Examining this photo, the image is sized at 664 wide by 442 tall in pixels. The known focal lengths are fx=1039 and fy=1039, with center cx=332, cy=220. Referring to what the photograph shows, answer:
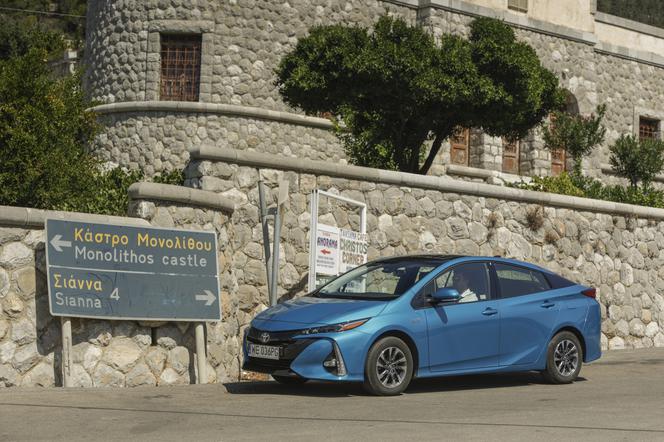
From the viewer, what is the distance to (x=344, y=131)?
2378 cm

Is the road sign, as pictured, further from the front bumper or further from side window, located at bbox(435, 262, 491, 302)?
side window, located at bbox(435, 262, 491, 302)

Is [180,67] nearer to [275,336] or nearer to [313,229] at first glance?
[313,229]

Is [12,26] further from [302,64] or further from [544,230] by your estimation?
[544,230]

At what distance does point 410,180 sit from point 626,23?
19639 mm

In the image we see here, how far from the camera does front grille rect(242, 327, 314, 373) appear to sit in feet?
34.6

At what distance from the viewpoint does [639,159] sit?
27.5 metres

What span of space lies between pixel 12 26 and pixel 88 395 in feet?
89.8

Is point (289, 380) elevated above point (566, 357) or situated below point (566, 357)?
below

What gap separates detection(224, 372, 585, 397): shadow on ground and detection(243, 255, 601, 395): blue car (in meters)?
0.27

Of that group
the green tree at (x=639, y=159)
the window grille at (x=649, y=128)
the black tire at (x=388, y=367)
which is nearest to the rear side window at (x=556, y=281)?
the black tire at (x=388, y=367)

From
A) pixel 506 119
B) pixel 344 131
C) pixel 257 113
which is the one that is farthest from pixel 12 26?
pixel 506 119

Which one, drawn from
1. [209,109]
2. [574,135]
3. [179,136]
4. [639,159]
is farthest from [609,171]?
[179,136]

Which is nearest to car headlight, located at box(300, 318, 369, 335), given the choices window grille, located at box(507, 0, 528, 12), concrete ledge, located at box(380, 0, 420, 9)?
concrete ledge, located at box(380, 0, 420, 9)

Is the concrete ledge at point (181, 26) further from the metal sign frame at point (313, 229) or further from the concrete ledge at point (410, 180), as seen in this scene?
the metal sign frame at point (313, 229)
